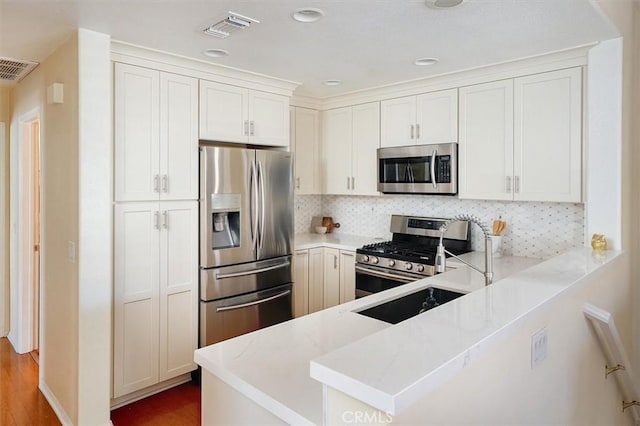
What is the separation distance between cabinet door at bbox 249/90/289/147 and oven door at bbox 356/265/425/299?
4.47ft

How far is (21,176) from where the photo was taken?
148 inches

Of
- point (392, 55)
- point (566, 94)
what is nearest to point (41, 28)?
point (392, 55)

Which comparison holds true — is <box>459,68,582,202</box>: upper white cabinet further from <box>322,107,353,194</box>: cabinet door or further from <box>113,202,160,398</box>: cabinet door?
<box>113,202,160,398</box>: cabinet door

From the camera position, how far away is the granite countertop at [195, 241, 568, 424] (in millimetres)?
910

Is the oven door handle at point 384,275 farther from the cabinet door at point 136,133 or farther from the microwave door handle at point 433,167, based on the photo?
the cabinet door at point 136,133

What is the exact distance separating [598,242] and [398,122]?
194 centimetres

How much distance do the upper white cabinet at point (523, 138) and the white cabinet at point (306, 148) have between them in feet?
5.26

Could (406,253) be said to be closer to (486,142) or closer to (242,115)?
(486,142)

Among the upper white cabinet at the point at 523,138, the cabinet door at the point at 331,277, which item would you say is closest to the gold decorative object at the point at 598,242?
the upper white cabinet at the point at 523,138

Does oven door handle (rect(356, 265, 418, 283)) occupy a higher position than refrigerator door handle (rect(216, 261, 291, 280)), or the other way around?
refrigerator door handle (rect(216, 261, 291, 280))

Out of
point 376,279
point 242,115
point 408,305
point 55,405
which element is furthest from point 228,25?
point 55,405

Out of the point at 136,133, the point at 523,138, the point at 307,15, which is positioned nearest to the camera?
the point at 307,15

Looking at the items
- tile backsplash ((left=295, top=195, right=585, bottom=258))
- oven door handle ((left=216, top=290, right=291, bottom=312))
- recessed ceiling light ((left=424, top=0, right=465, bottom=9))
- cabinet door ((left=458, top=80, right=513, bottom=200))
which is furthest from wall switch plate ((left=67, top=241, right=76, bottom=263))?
cabinet door ((left=458, top=80, right=513, bottom=200))

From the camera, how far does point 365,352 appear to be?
1.03 metres
